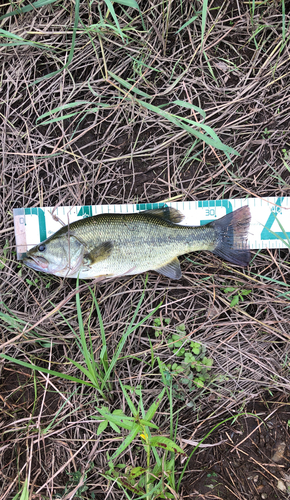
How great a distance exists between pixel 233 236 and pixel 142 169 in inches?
54.1

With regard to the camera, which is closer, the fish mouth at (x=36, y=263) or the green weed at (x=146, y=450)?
the green weed at (x=146, y=450)

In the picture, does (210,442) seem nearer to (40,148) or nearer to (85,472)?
(85,472)

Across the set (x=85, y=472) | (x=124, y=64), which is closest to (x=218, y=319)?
(x=85, y=472)

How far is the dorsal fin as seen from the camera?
3721 millimetres

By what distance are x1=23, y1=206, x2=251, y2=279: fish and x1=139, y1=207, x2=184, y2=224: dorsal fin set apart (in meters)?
0.01

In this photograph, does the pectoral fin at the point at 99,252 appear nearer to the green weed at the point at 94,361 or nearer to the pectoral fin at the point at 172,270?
the green weed at the point at 94,361

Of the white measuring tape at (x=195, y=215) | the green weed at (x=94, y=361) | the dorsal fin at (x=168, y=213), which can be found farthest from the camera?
the white measuring tape at (x=195, y=215)

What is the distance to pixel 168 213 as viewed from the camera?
3754 millimetres

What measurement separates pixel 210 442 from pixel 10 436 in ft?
7.62

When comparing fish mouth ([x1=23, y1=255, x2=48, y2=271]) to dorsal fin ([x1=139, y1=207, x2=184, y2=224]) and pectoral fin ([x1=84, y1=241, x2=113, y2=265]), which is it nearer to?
pectoral fin ([x1=84, y1=241, x2=113, y2=265])

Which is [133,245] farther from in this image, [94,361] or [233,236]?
[94,361]

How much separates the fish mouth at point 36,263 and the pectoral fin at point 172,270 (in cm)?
131

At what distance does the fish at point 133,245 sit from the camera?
3.60 metres

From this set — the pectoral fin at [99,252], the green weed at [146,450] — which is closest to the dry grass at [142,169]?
the pectoral fin at [99,252]
